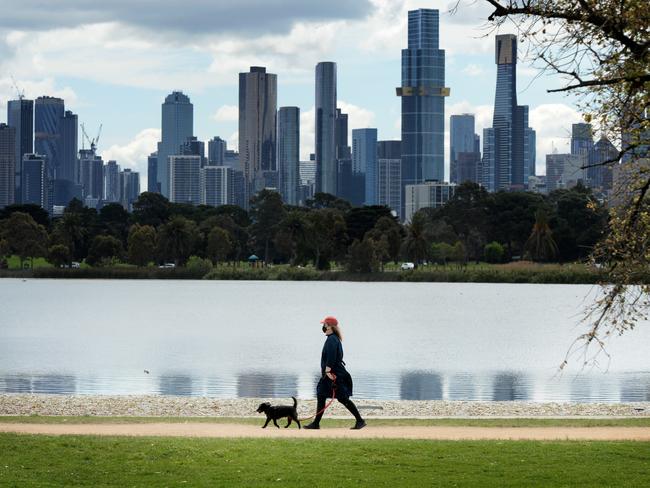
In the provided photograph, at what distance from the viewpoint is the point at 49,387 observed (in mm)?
37031

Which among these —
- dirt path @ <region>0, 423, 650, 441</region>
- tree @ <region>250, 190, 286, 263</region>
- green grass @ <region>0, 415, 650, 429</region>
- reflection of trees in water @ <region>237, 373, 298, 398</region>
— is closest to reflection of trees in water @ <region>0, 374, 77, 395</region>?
reflection of trees in water @ <region>237, 373, 298, 398</region>

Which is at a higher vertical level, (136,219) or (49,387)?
(136,219)

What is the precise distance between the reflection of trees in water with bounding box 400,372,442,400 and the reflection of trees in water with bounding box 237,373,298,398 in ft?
11.4

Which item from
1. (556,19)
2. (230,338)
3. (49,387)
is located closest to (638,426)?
(556,19)

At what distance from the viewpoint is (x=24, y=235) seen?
164 meters

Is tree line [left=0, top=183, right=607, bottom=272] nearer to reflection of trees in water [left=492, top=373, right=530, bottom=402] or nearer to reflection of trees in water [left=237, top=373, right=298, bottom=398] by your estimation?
reflection of trees in water [left=492, top=373, right=530, bottom=402]

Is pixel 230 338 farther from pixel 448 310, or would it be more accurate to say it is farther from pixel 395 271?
pixel 395 271

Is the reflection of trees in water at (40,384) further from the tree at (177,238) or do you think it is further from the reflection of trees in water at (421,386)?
the tree at (177,238)

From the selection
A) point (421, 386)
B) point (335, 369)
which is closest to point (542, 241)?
point (421, 386)

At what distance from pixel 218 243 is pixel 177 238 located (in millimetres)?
5486

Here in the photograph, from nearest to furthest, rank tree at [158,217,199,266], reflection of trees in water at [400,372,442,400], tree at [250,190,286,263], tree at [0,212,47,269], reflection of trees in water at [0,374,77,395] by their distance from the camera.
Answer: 1. reflection of trees in water at [400,372,442,400]
2. reflection of trees in water at [0,374,77,395]
3. tree at [158,217,199,266]
4. tree at [0,212,47,269]
5. tree at [250,190,286,263]

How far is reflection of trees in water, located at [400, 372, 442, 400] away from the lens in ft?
115

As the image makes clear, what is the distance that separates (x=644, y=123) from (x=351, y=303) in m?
93.0

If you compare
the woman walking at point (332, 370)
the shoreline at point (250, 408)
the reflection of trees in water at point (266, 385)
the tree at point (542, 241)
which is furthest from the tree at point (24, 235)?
the woman walking at point (332, 370)
